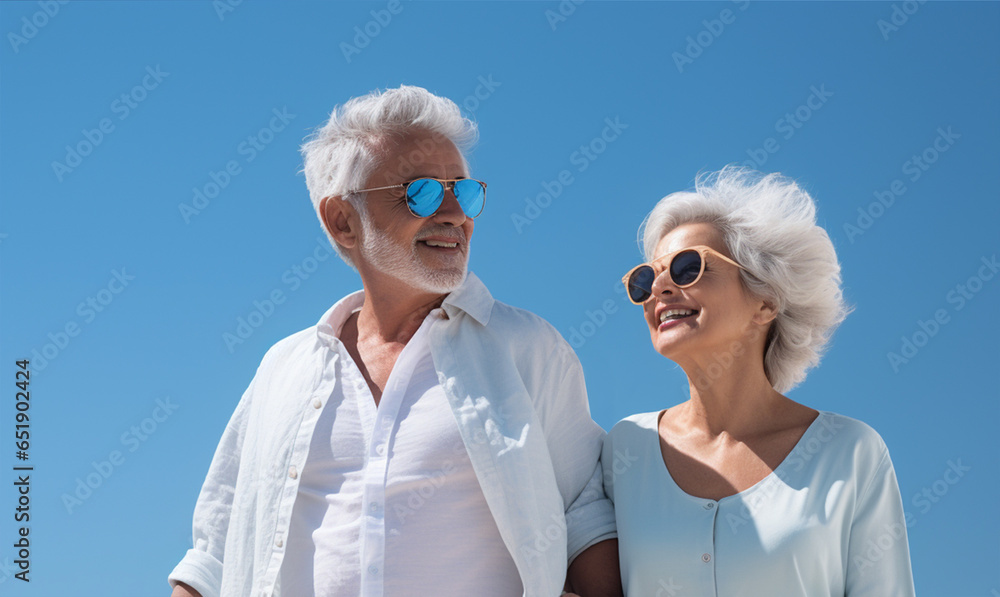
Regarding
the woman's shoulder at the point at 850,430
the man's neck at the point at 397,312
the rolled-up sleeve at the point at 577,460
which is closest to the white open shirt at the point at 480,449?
the rolled-up sleeve at the point at 577,460

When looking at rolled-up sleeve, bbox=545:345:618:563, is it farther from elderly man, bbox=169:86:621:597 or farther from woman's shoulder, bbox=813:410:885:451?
woman's shoulder, bbox=813:410:885:451

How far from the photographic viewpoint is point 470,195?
4.25 m

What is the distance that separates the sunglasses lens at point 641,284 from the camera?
412 centimetres

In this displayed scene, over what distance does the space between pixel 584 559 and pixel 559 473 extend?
36 cm

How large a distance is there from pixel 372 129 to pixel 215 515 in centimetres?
190

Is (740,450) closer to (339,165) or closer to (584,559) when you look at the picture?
(584,559)

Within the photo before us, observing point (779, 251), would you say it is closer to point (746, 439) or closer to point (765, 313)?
point (765, 313)

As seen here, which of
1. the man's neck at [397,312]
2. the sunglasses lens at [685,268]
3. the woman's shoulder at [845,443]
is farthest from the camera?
the man's neck at [397,312]

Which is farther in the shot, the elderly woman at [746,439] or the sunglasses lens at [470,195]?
the sunglasses lens at [470,195]

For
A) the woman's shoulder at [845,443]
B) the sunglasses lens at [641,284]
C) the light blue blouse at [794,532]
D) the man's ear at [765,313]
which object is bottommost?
the light blue blouse at [794,532]

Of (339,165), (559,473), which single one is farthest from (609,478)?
(339,165)

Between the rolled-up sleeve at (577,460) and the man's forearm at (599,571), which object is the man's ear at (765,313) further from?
the man's forearm at (599,571)

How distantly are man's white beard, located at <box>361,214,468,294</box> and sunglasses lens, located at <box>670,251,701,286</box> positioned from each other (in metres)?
0.92

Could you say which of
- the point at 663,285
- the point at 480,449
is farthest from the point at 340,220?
the point at 663,285
